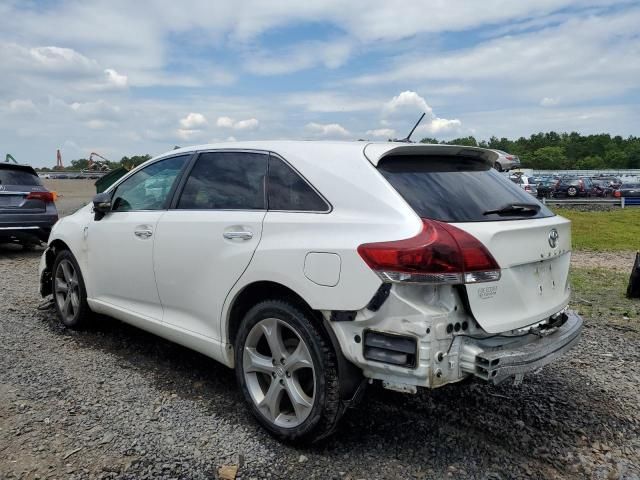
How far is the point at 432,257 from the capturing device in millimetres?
2639

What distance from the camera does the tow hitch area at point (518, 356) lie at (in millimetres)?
2669

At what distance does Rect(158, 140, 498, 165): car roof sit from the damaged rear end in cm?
1

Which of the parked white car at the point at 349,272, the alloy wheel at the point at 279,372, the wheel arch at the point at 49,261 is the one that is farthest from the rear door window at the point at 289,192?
the wheel arch at the point at 49,261

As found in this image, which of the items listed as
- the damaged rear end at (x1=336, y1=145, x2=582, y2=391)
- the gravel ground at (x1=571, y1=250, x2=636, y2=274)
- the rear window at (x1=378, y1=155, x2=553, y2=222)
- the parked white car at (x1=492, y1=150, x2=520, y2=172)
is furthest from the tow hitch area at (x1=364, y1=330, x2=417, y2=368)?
the gravel ground at (x1=571, y1=250, x2=636, y2=274)

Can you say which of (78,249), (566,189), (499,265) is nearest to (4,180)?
(78,249)

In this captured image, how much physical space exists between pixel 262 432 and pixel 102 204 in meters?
2.38

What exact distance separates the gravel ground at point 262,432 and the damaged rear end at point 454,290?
57 cm

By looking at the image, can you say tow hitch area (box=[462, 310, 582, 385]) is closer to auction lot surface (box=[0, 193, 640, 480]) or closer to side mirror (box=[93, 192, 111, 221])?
auction lot surface (box=[0, 193, 640, 480])

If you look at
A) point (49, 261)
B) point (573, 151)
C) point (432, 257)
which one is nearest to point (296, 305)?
point (432, 257)

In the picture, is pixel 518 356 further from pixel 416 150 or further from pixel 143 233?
pixel 143 233

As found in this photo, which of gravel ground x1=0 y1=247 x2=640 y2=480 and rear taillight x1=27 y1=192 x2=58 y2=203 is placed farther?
rear taillight x1=27 y1=192 x2=58 y2=203

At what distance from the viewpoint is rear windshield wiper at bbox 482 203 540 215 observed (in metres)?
3.07

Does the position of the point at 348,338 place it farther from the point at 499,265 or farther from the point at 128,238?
the point at 128,238

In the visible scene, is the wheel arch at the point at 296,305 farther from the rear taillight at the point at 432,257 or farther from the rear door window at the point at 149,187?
the rear door window at the point at 149,187
